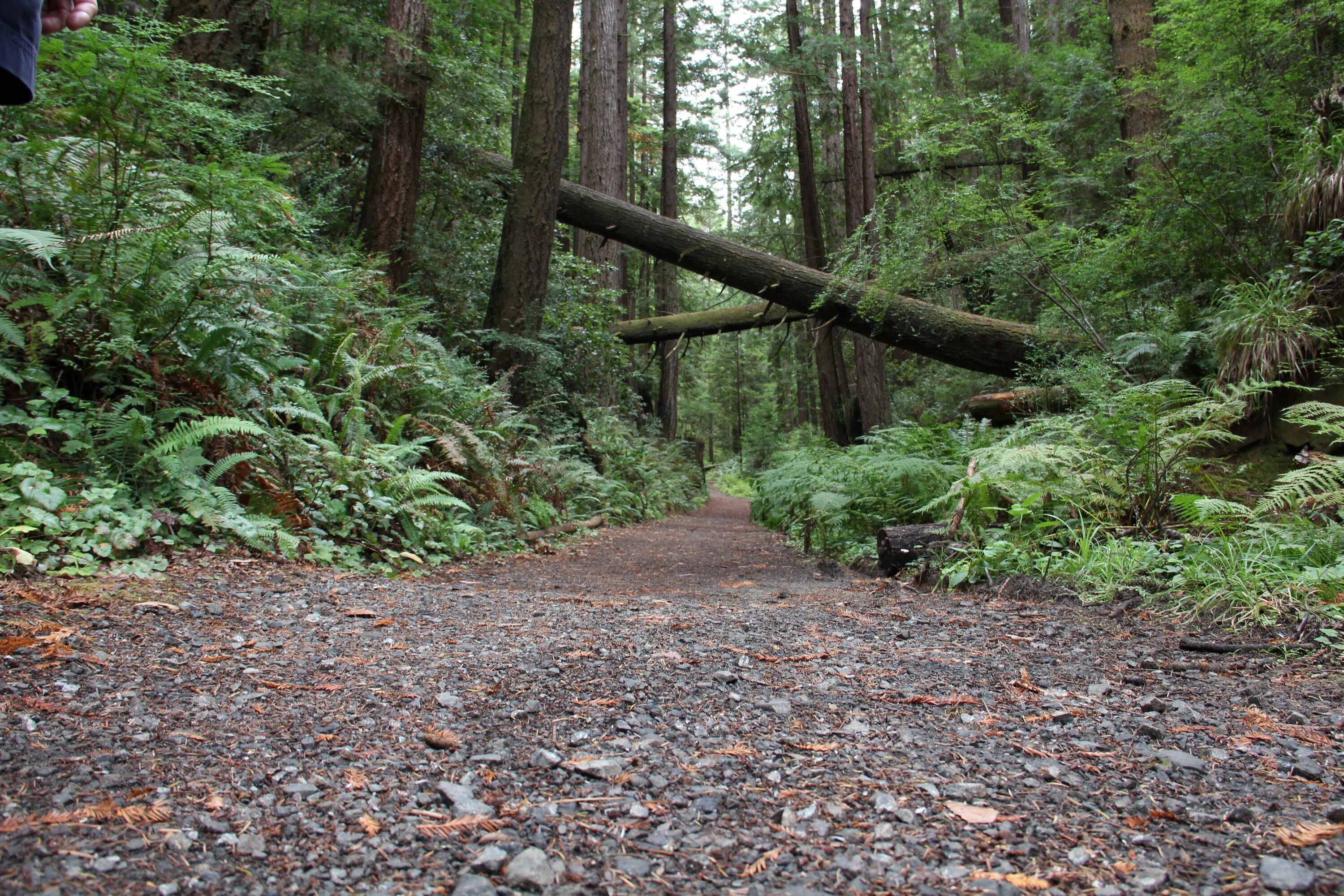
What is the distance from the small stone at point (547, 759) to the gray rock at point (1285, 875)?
1507 millimetres

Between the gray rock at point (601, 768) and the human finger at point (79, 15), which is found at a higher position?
the human finger at point (79, 15)

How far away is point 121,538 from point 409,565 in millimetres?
1637

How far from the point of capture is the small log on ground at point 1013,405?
8.18m

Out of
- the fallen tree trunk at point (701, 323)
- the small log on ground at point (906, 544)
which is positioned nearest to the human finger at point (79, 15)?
the small log on ground at point (906, 544)

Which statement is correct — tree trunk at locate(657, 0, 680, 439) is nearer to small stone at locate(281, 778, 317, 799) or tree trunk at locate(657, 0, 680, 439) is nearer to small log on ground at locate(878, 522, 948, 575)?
small log on ground at locate(878, 522, 948, 575)

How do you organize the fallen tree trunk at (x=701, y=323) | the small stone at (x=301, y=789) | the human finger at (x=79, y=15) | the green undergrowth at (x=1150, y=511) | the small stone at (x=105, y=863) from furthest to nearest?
the fallen tree trunk at (x=701, y=323)
the green undergrowth at (x=1150, y=511)
the human finger at (x=79, y=15)
the small stone at (x=301, y=789)
the small stone at (x=105, y=863)

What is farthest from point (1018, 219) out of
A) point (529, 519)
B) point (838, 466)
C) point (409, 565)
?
point (409, 565)

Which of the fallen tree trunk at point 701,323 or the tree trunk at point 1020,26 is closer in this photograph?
the fallen tree trunk at point 701,323

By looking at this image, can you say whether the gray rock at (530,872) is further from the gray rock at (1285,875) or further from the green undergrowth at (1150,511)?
the green undergrowth at (1150,511)

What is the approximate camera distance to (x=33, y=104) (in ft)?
13.2

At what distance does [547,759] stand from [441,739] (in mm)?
306

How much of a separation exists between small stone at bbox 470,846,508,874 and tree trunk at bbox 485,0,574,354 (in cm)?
822

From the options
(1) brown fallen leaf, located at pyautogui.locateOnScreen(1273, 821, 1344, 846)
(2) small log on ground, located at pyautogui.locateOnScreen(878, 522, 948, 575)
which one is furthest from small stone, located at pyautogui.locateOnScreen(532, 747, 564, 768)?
(2) small log on ground, located at pyautogui.locateOnScreen(878, 522, 948, 575)

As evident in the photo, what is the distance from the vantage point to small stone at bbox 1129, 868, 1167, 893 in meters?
1.41
